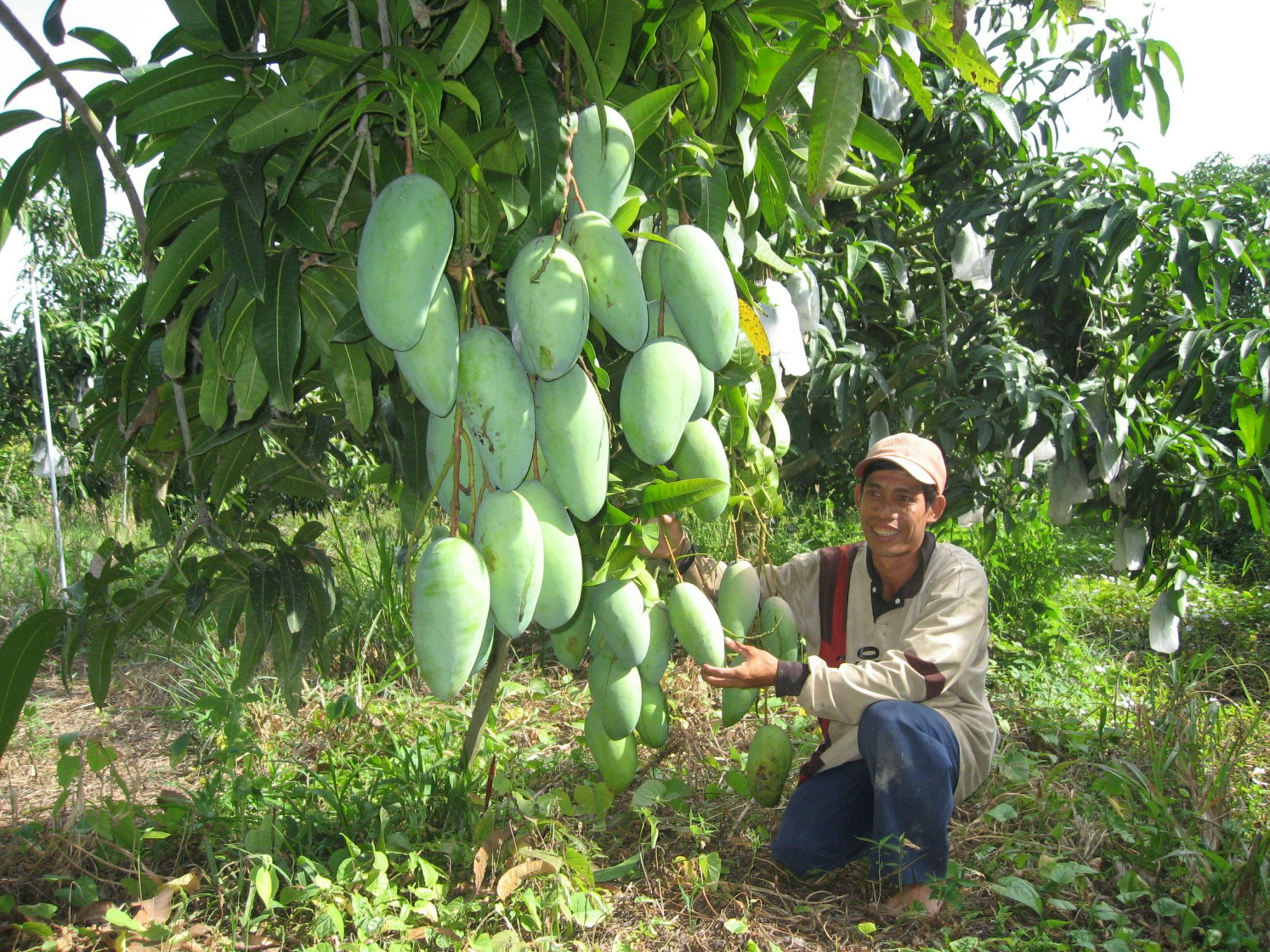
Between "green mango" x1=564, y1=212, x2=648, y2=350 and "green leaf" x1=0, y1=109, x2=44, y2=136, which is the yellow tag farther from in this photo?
"green leaf" x1=0, y1=109, x2=44, y2=136

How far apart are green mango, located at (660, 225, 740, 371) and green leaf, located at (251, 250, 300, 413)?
37cm

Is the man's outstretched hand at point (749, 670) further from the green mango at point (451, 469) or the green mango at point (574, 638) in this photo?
the green mango at point (451, 469)

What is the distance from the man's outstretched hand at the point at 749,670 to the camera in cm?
159

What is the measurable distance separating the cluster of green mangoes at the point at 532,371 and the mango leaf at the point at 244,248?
17 centimetres

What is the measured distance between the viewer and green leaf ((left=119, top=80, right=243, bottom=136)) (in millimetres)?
1008

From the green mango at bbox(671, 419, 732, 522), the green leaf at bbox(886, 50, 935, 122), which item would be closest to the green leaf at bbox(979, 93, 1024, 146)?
the green leaf at bbox(886, 50, 935, 122)

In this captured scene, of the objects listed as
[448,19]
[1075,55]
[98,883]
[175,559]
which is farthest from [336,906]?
[1075,55]

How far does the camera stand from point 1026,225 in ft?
8.84

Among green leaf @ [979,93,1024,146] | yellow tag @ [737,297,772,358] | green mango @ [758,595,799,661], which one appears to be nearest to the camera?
yellow tag @ [737,297,772,358]

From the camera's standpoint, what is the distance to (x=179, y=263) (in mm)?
1080

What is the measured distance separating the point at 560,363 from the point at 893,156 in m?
0.59

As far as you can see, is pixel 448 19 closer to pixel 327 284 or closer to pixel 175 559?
pixel 327 284

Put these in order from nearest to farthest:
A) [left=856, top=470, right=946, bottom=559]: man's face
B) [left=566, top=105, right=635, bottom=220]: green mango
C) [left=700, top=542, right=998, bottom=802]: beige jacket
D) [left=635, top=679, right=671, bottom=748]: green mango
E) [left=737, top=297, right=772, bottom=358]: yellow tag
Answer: [left=566, top=105, right=635, bottom=220]: green mango, [left=737, top=297, right=772, bottom=358]: yellow tag, [left=635, top=679, right=671, bottom=748]: green mango, [left=700, top=542, right=998, bottom=802]: beige jacket, [left=856, top=470, right=946, bottom=559]: man's face

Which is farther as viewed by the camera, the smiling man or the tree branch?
the smiling man
